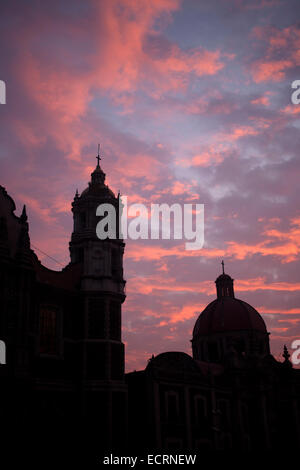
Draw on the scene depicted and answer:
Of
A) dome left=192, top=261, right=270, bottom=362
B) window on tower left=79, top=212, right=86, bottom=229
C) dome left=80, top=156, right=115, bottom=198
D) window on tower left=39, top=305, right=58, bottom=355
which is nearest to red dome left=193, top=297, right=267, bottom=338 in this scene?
dome left=192, top=261, right=270, bottom=362

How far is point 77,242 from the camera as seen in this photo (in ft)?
126

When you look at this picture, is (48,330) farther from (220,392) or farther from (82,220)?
(220,392)

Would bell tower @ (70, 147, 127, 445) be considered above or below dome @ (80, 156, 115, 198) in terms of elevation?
below

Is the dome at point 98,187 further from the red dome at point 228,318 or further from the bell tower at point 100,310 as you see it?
the red dome at point 228,318

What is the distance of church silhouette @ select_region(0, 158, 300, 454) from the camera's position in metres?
30.2

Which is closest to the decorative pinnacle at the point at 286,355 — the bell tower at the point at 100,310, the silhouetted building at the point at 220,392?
the silhouetted building at the point at 220,392

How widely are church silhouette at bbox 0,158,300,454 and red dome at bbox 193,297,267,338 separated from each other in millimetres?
9007

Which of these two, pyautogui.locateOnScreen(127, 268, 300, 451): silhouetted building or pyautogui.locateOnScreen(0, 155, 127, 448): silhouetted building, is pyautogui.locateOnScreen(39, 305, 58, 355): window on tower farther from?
pyautogui.locateOnScreen(127, 268, 300, 451): silhouetted building

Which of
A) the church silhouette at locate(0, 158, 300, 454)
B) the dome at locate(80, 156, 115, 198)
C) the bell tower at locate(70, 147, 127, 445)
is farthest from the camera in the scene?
the dome at locate(80, 156, 115, 198)

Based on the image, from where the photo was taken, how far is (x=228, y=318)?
201 ft

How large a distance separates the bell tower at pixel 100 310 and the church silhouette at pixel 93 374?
0.07 meters

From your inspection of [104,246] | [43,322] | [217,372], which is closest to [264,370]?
[217,372]

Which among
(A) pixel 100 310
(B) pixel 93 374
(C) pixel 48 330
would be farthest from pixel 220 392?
(C) pixel 48 330

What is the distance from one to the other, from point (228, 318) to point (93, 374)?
31.5 metres
